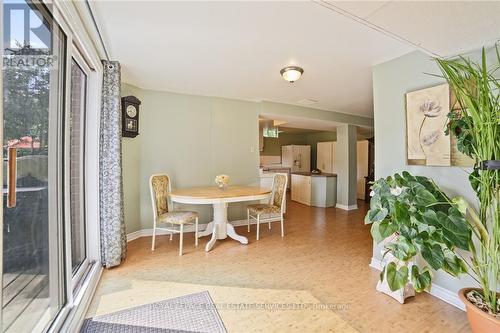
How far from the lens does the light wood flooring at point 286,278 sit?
5.70 feet

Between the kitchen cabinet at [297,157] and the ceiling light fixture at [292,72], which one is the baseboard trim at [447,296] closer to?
the ceiling light fixture at [292,72]

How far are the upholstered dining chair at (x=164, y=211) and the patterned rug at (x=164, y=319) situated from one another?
40.0 inches

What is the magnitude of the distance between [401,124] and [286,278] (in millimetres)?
1964

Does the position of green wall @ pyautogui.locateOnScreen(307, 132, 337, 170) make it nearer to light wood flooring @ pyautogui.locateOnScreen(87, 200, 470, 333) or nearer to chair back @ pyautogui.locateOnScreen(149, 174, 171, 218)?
light wood flooring @ pyautogui.locateOnScreen(87, 200, 470, 333)

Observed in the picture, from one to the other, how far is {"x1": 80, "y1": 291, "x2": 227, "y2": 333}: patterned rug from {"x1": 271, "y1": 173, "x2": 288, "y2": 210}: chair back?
2014 millimetres

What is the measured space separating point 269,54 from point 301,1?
2.70 feet

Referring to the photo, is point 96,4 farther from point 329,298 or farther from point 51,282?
point 329,298

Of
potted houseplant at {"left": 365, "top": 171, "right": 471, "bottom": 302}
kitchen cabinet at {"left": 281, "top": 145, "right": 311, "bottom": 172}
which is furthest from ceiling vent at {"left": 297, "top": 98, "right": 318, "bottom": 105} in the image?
kitchen cabinet at {"left": 281, "top": 145, "right": 311, "bottom": 172}

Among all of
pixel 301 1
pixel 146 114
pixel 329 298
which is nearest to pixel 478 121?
pixel 301 1

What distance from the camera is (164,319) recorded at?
68.6 inches

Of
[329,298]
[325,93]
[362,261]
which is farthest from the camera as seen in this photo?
[325,93]

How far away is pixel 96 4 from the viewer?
1643 millimetres

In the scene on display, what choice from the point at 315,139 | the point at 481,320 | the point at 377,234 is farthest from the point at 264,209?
the point at 315,139

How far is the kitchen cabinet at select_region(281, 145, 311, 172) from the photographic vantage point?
8.37m
